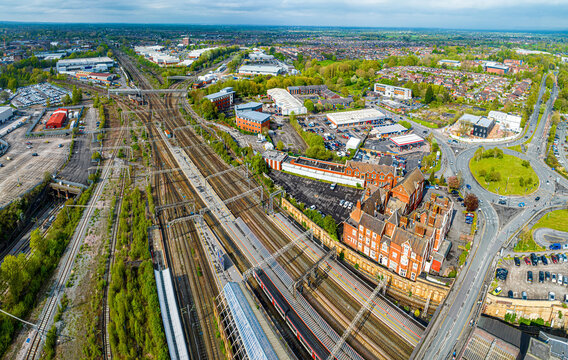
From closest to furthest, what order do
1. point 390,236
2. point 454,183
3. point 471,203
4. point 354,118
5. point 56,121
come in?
point 390,236 → point 471,203 → point 454,183 → point 56,121 → point 354,118

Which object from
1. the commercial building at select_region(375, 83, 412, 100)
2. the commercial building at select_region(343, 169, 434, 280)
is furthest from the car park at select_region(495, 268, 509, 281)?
the commercial building at select_region(375, 83, 412, 100)

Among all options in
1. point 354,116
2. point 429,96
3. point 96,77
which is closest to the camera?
point 354,116

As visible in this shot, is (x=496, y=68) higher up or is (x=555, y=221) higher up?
(x=496, y=68)

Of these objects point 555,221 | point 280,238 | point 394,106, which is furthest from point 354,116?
point 280,238

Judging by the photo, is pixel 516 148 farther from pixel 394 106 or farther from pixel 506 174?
pixel 394 106

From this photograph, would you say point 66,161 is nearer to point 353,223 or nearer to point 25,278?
point 25,278

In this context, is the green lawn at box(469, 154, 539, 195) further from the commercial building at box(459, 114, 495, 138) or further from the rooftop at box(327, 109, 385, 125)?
the rooftop at box(327, 109, 385, 125)
